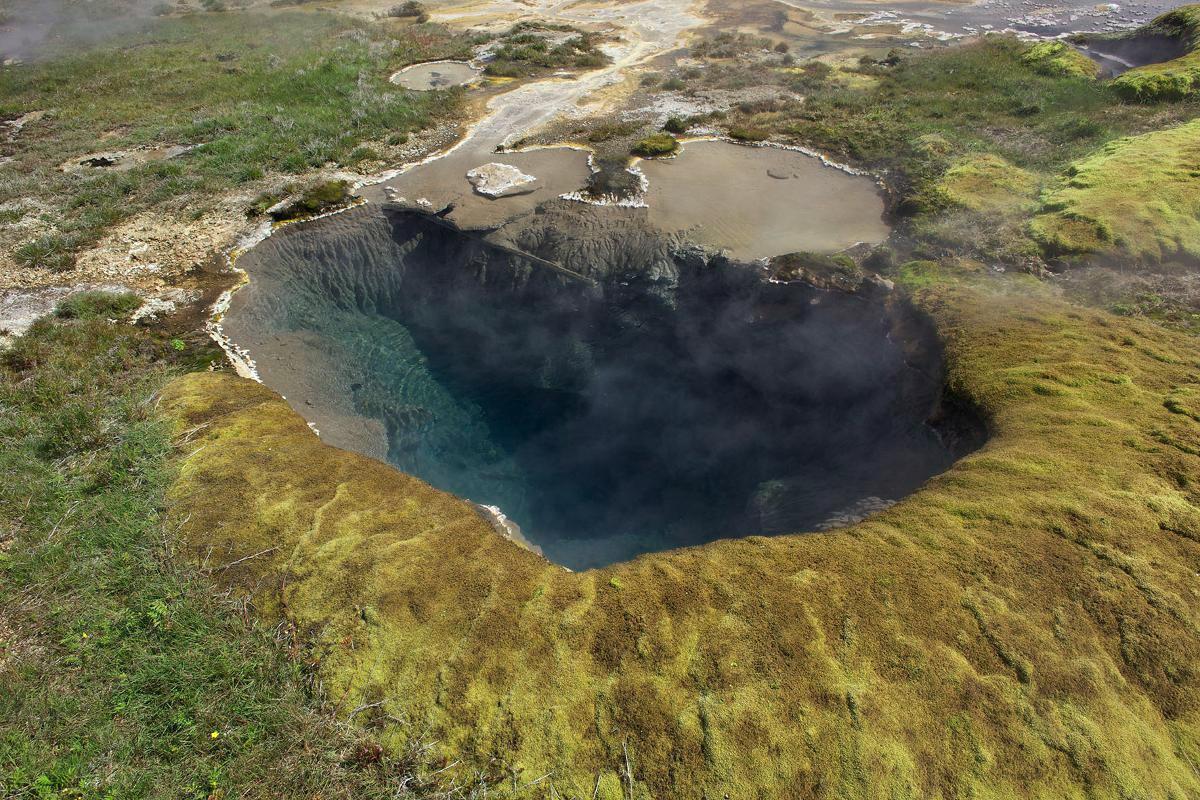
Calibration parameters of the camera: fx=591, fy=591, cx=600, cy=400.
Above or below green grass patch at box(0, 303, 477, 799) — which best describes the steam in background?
above

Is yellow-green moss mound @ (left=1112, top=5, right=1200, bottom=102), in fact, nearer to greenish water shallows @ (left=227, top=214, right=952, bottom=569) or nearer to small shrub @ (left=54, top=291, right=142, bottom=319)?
greenish water shallows @ (left=227, top=214, right=952, bottom=569)

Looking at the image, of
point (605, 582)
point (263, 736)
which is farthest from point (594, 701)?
point (263, 736)

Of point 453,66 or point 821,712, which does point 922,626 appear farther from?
point 453,66

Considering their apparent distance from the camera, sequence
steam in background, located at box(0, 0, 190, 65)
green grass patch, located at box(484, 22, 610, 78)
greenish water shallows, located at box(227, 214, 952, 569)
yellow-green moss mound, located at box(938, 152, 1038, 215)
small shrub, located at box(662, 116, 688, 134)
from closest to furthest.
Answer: greenish water shallows, located at box(227, 214, 952, 569)
yellow-green moss mound, located at box(938, 152, 1038, 215)
small shrub, located at box(662, 116, 688, 134)
green grass patch, located at box(484, 22, 610, 78)
steam in background, located at box(0, 0, 190, 65)

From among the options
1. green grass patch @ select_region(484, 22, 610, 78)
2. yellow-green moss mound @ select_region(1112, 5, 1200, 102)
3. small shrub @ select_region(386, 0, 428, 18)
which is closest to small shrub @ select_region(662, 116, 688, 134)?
green grass patch @ select_region(484, 22, 610, 78)

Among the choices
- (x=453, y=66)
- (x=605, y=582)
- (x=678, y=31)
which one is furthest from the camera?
(x=678, y=31)

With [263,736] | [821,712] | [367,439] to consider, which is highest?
[821,712]
